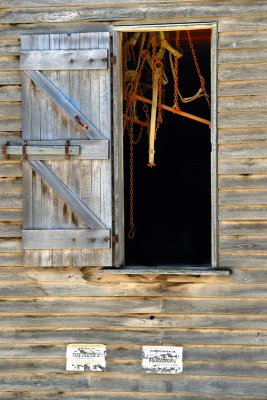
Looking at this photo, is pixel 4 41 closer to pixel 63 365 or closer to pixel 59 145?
pixel 59 145

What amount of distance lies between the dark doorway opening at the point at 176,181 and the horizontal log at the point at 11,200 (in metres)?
2.89

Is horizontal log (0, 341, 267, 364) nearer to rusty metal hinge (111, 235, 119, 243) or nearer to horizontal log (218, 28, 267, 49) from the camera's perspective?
rusty metal hinge (111, 235, 119, 243)

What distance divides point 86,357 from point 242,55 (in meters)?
2.68

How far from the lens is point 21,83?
19.1 feet

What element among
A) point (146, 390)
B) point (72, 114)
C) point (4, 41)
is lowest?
point (146, 390)

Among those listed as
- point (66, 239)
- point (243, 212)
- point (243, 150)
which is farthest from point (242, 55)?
point (66, 239)

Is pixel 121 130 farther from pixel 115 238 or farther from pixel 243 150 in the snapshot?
pixel 243 150

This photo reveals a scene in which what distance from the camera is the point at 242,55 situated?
567 centimetres

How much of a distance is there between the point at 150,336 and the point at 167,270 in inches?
21.9

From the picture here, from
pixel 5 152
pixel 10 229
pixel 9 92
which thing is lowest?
pixel 10 229

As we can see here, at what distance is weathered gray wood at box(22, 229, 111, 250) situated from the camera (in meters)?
5.72

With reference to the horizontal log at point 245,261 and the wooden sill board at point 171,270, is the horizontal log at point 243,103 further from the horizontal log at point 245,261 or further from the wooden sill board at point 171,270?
the wooden sill board at point 171,270

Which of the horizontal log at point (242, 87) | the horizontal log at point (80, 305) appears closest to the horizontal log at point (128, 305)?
the horizontal log at point (80, 305)

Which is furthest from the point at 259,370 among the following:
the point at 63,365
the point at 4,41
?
the point at 4,41
